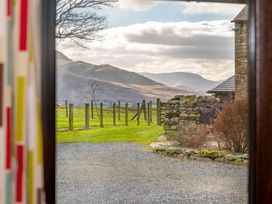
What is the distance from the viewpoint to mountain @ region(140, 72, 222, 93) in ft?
4.95

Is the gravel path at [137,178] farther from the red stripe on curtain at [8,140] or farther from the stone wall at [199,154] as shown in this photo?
the red stripe on curtain at [8,140]

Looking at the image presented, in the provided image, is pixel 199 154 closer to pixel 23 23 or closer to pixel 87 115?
pixel 87 115

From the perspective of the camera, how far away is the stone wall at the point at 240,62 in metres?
1.51

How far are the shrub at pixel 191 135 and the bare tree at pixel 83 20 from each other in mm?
510

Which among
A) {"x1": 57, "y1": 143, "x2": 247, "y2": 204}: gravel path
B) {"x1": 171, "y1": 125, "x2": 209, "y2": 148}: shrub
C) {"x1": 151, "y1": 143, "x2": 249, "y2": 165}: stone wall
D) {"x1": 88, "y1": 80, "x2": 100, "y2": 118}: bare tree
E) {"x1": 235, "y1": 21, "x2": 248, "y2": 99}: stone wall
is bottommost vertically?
{"x1": 57, "y1": 143, "x2": 247, "y2": 204}: gravel path

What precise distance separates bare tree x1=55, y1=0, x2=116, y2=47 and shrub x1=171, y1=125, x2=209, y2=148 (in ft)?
1.67

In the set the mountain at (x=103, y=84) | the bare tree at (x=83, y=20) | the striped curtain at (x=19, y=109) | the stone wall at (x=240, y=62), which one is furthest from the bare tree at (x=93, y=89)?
the stone wall at (x=240, y=62)

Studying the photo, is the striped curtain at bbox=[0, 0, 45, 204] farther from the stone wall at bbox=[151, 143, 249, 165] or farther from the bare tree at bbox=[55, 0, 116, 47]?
the stone wall at bbox=[151, 143, 249, 165]

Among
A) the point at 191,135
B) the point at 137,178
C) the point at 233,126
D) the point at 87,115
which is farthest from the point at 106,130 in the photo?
the point at 233,126

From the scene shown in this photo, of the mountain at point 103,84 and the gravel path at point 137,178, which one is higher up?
the mountain at point 103,84

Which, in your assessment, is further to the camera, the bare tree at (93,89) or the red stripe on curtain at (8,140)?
the bare tree at (93,89)

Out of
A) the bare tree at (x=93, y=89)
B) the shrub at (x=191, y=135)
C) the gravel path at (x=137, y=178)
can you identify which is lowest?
the gravel path at (x=137, y=178)

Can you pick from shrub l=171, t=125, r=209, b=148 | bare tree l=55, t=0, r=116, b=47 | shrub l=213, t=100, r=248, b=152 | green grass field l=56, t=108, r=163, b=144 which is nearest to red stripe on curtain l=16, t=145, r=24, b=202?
green grass field l=56, t=108, r=163, b=144

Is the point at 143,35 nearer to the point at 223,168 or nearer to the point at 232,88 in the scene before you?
the point at 232,88
